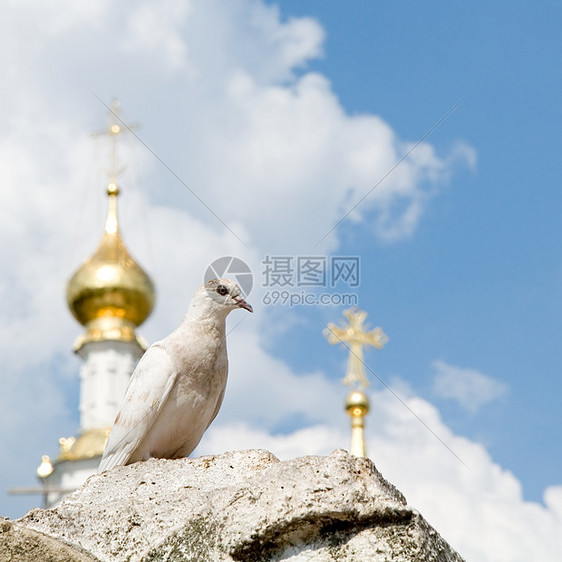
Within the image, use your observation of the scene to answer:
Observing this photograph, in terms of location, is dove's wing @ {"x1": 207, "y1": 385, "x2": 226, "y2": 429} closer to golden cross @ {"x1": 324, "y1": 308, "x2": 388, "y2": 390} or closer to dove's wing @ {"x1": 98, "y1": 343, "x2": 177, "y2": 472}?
dove's wing @ {"x1": 98, "y1": 343, "x2": 177, "y2": 472}

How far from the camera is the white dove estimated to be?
482cm

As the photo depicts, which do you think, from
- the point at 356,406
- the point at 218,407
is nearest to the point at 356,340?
the point at 356,406

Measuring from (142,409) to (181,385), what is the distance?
0.18 metres

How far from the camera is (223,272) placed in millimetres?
5715

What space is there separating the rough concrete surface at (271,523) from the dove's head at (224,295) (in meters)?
1.23

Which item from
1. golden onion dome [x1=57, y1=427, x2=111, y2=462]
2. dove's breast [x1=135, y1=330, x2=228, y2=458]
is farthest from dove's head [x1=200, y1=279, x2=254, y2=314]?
golden onion dome [x1=57, y1=427, x2=111, y2=462]

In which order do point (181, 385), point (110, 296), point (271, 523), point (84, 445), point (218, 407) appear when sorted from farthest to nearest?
point (110, 296) → point (84, 445) → point (218, 407) → point (181, 385) → point (271, 523)

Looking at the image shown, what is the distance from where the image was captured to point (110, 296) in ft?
105

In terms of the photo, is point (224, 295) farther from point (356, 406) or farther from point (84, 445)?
point (84, 445)

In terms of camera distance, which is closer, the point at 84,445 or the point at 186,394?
the point at 186,394

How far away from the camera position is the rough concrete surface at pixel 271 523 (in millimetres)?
3295

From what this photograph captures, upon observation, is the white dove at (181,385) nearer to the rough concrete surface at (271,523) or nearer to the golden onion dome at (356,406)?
the rough concrete surface at (271,523)

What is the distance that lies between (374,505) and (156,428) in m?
1.71

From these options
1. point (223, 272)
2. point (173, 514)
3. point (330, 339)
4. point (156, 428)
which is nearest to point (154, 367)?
point (156, 428)
